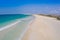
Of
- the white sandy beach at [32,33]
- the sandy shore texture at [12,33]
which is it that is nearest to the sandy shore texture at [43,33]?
the white sandy beach at [32,33]

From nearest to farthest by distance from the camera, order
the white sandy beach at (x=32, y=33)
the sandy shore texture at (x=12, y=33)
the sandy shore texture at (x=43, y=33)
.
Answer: the sandy shore texture at (x=43, y=33)
the white sandy beach at (x=32, y=33)
the sandy shore texture at (x=12, y=33)

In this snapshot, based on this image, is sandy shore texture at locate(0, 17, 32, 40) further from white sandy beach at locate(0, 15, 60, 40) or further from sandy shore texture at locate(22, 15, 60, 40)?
sandy shore texture at locate(22, 15, 60, 40)

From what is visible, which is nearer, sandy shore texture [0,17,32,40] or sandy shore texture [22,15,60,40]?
sandy shore texture [22,15,60,40]

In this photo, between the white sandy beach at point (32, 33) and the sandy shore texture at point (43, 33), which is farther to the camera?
the white sandy beach at point (32, 33)

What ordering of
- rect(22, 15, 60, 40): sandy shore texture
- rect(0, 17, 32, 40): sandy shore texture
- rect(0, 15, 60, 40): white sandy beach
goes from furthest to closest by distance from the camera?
rect(0, 17, 32, 40): sandy shore texture
rect(0, 15, 60, 40): white sandy beach
rect(22, 15, 60, 40): sandy shore texture

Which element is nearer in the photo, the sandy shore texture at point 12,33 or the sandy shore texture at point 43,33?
the sandy shore texture at point 43,33

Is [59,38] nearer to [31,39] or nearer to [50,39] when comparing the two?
[50,39]

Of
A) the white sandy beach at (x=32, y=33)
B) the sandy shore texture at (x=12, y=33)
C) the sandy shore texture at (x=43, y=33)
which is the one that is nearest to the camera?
the sandy shore texture at (x=43, y=33)

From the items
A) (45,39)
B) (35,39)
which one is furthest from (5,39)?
(45,39)

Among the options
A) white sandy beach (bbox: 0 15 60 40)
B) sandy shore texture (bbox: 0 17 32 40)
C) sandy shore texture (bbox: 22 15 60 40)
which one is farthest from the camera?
sandy shore texture (bbox: 0 17 32 40)

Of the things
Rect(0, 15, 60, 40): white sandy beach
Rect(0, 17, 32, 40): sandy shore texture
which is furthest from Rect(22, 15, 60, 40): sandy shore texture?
Rect(0, 17, 32, 40): sandy shore texture

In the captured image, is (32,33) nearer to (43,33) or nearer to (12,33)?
(43,33)

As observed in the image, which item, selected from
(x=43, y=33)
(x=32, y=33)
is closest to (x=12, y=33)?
(x=32, y=33)

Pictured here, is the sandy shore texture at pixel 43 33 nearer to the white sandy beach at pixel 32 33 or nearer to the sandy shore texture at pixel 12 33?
the white sandy beach at pixel 32 33
